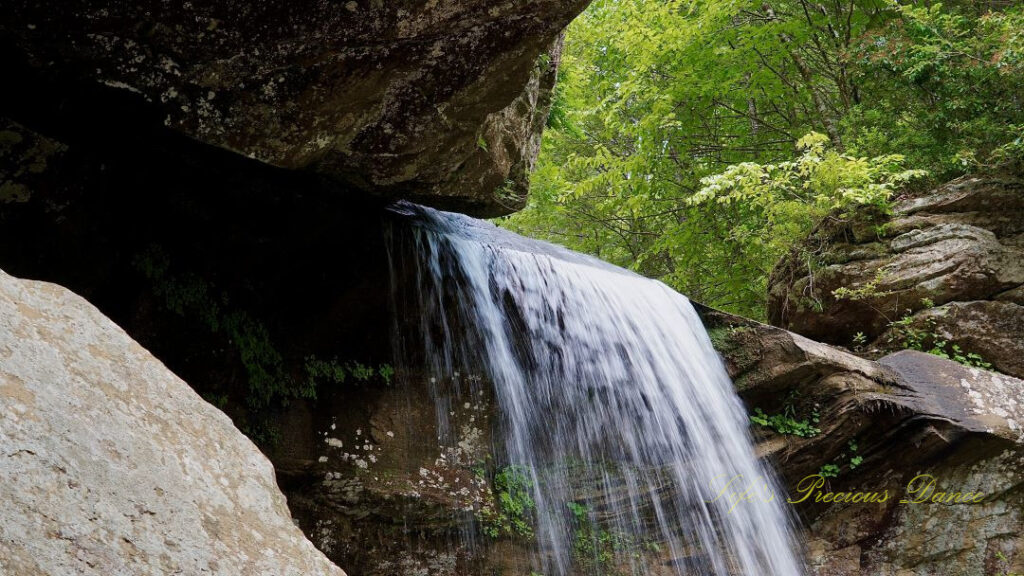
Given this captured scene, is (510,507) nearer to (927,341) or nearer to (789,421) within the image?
(789,421)

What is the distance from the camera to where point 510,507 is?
217 inches

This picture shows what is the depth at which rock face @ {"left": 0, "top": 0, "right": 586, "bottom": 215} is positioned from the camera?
10.2 ft

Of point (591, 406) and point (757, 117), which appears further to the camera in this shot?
point (757, 117)

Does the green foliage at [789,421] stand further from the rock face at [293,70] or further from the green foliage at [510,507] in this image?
the rock face at [293,70]

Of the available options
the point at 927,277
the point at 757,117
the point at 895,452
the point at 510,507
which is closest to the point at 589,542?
the point at 510,507

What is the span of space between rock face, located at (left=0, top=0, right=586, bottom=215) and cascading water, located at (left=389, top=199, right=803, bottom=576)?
1.87 meters

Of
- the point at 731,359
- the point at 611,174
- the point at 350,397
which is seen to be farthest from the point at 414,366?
the point at 611,174

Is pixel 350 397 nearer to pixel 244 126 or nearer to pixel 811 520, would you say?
pixel 244 126

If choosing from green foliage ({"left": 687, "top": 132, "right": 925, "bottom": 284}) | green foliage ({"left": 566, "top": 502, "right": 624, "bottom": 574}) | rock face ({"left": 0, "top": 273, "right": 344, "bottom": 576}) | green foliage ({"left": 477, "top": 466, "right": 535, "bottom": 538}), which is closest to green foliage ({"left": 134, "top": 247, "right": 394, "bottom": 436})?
green foliage ({"left": 477, "top": 466, "right": 535, "bottom": 538})

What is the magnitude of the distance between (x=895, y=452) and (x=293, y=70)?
6.50 metres

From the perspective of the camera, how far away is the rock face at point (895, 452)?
6.38 metres

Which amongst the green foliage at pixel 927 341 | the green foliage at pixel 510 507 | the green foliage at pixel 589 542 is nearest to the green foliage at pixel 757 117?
the green foliage at pixel 927 341

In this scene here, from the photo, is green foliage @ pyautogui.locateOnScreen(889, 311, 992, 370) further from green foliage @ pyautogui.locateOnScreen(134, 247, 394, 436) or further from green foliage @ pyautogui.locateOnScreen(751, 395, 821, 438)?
green foliage @ pyautogui.locateOnScreen(134, 247, 394, 436)

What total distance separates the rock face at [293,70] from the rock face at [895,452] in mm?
4557
